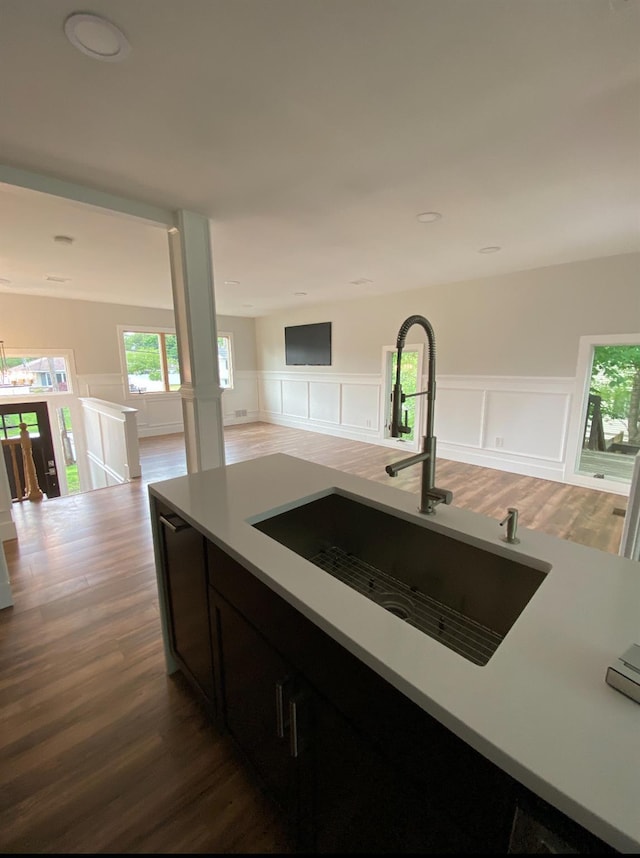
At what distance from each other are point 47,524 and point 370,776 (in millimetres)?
3464

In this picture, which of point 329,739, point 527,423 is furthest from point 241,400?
point 329,739

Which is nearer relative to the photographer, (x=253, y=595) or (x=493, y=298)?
(x=253, y=595)

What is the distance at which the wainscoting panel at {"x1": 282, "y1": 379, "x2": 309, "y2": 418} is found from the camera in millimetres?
7312

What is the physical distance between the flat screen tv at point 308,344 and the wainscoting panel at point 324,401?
0.43 m

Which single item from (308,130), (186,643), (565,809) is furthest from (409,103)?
(186,643)

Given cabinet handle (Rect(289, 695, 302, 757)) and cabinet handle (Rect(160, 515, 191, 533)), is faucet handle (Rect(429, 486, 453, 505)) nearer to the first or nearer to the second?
cabinet handle (Rect(289, 695, 302, 757))

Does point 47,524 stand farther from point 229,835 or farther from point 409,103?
point 409,103

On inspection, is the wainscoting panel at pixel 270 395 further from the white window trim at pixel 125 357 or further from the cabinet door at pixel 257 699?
the cabinet door at pixel 257 699

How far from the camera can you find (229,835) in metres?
1.10

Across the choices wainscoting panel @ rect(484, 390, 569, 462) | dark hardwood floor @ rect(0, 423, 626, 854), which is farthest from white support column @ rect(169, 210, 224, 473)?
wainscoting panel @ rect(484, 390, 569, 462)

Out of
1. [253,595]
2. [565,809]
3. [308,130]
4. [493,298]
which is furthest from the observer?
[493,298]

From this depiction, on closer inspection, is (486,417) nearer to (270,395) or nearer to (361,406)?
(361,406)

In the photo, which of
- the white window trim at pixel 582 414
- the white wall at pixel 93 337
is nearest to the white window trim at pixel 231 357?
the white wall at pixel 93 337

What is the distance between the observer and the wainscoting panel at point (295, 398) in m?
7.31
